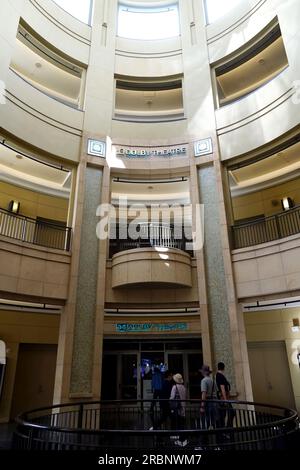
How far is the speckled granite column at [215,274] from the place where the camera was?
10023 millimetres

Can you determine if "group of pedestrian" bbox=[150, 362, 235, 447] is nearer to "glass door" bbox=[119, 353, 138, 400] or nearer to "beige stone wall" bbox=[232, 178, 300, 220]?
"glass door" bbox=[119, 353, 138, 400]

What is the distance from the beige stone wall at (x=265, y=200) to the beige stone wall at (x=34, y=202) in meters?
8.55

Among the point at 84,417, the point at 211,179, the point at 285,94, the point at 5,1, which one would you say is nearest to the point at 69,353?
the point at 84,417

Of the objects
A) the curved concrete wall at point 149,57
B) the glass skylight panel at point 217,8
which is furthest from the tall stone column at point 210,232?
the curved concrete wall at point 149,57

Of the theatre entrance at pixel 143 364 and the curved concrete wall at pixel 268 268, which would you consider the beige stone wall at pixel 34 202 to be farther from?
the curved concrete wall at pixel 268 268

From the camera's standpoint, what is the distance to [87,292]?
1067 cm

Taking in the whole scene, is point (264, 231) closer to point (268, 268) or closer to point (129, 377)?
point (268, 268)

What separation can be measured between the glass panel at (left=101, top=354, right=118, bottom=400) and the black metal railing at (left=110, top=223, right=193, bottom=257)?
4635 millimetres

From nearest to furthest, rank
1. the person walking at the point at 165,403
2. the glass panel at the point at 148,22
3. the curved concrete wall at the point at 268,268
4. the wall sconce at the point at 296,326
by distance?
the person walking at the point at 165,403
the curved concrete wall at the point at 268,268
the wall sconce at the point at 296,326
the glass panel at the point at 148,22

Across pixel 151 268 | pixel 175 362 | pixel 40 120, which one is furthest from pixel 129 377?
pixel 40 120

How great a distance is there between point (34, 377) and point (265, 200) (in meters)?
12.8

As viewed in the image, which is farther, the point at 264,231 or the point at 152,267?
the point at 264,231
